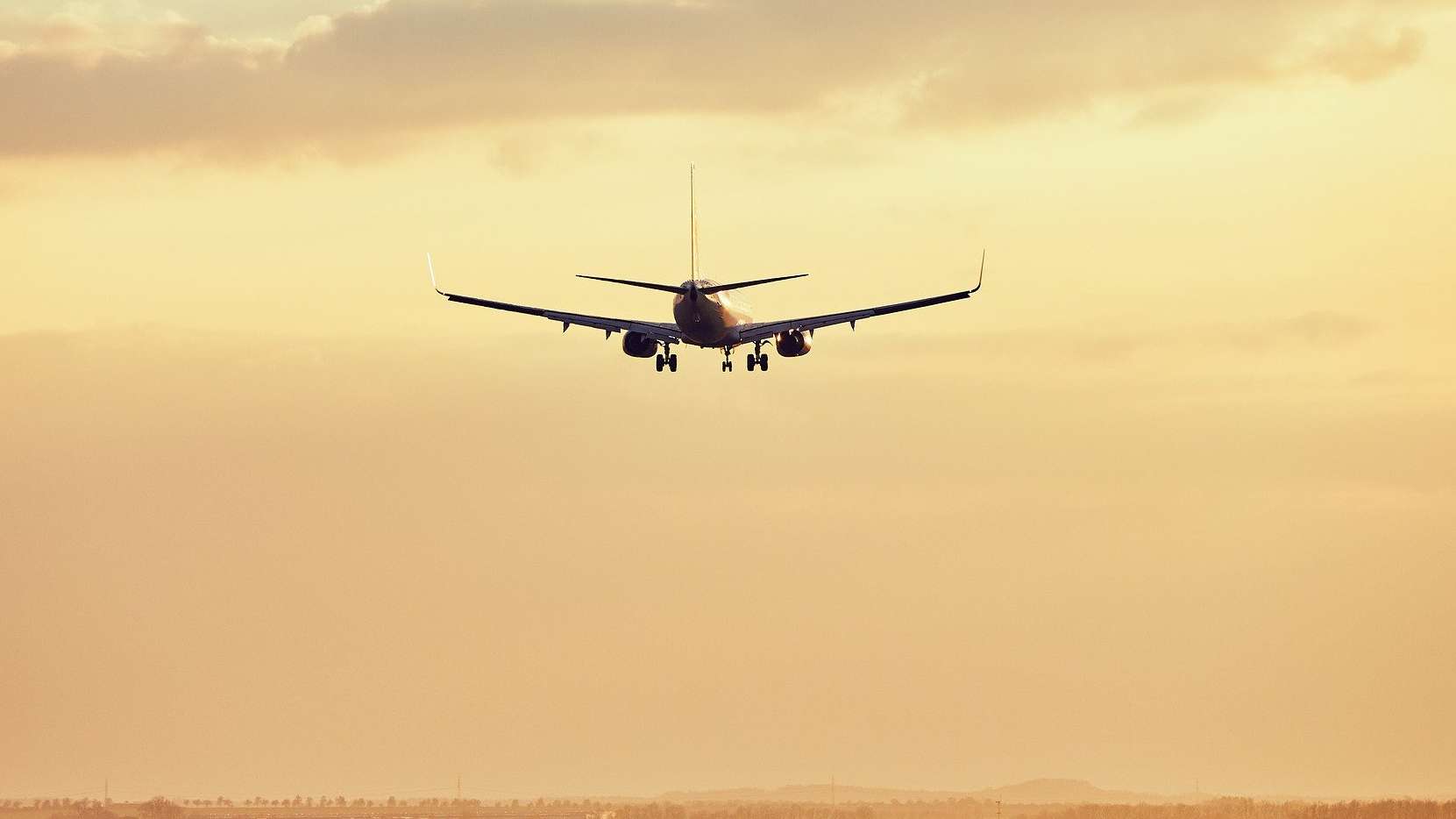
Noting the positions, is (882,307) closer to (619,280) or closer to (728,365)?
(728,365)

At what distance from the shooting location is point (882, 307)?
163 m

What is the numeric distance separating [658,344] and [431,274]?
70.7 ft

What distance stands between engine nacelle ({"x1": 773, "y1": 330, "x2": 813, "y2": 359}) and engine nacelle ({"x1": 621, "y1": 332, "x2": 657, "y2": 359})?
8.84m

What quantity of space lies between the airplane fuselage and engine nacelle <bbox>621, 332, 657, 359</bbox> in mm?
2771

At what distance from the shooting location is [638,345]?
161875 mm

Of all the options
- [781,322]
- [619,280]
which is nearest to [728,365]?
[781,322]

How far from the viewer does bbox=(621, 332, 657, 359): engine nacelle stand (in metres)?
162

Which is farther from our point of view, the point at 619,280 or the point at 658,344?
the point at 658,344

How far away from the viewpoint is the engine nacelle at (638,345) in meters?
162

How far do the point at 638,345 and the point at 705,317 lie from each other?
6326 millimetres

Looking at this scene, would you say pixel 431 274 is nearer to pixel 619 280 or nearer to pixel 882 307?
pixel 619 280

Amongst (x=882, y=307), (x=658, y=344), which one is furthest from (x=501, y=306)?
(x=882, y=307)

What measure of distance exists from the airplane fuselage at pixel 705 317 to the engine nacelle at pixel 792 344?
433 centimetres

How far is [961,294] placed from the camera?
158500mm
